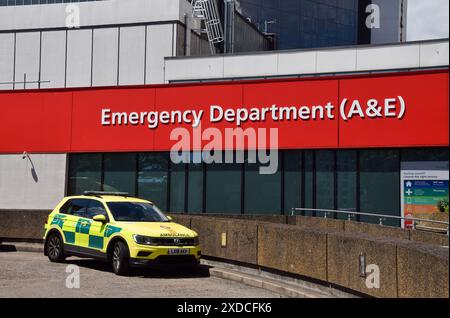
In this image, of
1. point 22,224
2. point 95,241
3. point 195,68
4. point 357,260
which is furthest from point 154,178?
point 357,260

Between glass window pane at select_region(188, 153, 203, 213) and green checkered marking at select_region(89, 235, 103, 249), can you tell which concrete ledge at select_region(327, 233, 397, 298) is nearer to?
green checkered marking at select_region(89, 235, 103, 249)

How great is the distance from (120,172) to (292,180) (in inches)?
258

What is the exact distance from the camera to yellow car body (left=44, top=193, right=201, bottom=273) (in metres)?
14.0

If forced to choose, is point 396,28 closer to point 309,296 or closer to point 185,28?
point 185,28

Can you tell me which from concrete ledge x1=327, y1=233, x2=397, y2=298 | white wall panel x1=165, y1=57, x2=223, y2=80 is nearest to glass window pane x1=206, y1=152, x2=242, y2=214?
white wall panel x1=165, y1=57, x2=223, y2=80

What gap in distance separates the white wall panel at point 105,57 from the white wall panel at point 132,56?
12.9 inches

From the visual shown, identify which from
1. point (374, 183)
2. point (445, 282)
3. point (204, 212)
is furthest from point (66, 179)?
point (445, 282)

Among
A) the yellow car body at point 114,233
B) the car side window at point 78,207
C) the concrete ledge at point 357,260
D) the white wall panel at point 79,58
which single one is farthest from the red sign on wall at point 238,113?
the concrete ledge at point 357,260

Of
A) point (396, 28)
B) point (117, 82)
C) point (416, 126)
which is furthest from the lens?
point (396, 28)

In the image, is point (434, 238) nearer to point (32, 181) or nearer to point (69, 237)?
point (69, 237)

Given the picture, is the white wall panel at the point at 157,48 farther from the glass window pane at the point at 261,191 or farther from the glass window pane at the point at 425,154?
the glass window pane at the point at 425,154

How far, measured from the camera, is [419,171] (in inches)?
871
